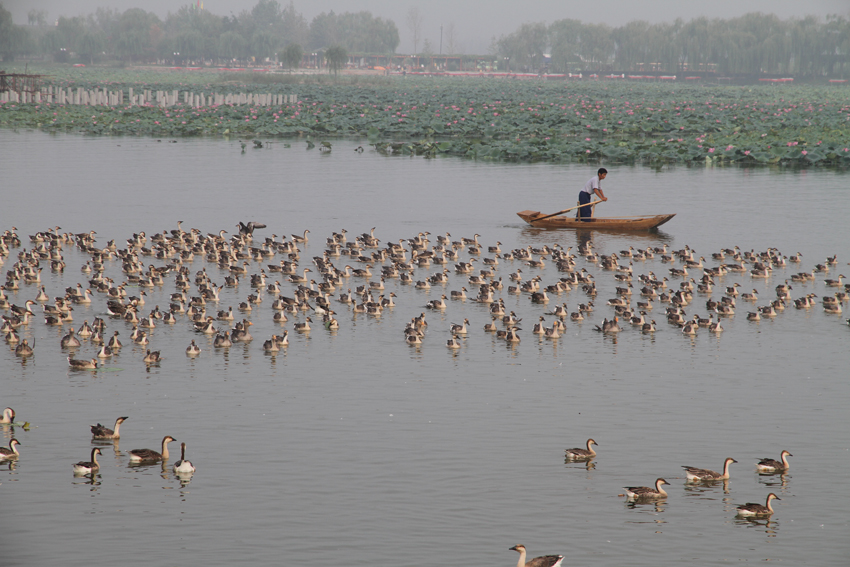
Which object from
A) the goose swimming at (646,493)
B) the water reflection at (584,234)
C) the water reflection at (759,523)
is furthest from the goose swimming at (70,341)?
the water reflection at (584,234)

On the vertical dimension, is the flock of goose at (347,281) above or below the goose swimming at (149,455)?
above

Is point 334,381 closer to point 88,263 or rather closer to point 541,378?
point 541,378

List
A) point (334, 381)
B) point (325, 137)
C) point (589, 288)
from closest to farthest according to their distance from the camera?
point (334, 381) < point (589, 288) < point (325, 137)

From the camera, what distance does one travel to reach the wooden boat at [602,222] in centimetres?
3599

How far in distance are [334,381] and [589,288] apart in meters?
9.62

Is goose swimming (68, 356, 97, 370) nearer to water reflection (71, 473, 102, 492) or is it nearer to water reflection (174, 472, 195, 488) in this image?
water reflection (71, 473, 102, 492)

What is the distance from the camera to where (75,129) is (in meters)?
74.9

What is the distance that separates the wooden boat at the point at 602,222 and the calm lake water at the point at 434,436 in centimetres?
534

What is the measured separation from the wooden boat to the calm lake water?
5.34m

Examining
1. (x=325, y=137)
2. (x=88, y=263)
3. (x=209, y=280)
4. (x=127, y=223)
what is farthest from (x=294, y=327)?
(x=325, y=137)

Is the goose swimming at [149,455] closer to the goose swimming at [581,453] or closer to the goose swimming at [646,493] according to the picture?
the goose swimming at [581,453]

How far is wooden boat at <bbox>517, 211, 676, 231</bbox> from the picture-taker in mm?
35991

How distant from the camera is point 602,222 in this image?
121 feet

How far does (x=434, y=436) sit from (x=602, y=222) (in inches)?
855
